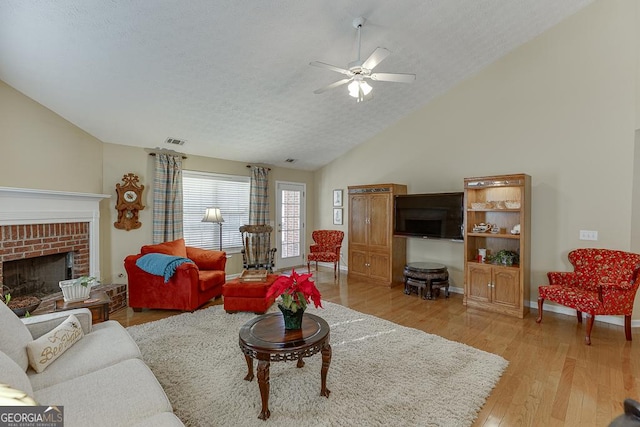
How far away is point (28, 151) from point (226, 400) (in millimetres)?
3803

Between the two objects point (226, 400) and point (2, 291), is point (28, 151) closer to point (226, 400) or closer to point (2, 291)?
point (2, 291)

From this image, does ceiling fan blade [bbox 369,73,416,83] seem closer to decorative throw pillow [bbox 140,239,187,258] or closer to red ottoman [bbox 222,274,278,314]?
red ottoman [bbox 222,274,278,314]

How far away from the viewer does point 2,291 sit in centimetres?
324

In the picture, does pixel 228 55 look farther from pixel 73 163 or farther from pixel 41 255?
pixel 41 255

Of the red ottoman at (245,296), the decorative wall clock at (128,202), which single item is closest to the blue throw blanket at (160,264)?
the red ottoman at (245,296)

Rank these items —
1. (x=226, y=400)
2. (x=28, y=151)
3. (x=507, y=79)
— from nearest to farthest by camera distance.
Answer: (x=226, y=400) < (x=28, y=151) < (x=507, y=79)

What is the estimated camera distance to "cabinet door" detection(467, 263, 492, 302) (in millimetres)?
4277

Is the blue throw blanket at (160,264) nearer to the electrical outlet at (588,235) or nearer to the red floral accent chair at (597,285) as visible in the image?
the red floral accent chair at (597,285)

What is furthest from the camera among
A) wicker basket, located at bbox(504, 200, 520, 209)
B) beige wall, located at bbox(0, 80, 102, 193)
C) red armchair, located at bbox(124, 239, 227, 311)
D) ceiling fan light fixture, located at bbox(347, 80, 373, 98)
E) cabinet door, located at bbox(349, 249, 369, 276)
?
cabinet door, located at bbox(349, 249, 369, 276)

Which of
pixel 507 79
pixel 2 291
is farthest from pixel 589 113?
pixel 2 291

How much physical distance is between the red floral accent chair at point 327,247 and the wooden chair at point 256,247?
0.89m

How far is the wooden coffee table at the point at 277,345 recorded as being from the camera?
205cm

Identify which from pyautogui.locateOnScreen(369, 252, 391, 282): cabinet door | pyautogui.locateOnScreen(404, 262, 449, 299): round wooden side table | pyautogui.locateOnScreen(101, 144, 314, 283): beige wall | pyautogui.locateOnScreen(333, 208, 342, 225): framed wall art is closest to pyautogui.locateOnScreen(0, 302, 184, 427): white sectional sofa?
pyautogui.locateOnScreen(101, 144, 314, 283): beige wall

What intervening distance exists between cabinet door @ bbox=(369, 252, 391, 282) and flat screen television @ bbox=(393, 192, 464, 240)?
1.83 ft
